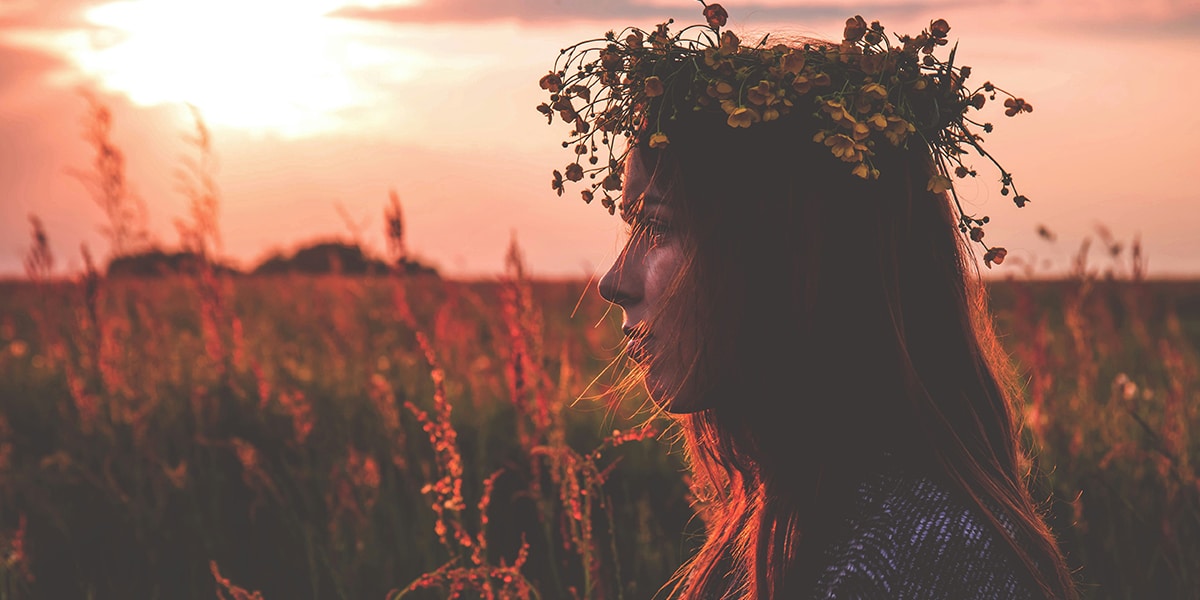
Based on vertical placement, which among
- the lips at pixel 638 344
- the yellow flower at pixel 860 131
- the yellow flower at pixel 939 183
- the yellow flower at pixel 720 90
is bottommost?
the lips at pixel 638 344

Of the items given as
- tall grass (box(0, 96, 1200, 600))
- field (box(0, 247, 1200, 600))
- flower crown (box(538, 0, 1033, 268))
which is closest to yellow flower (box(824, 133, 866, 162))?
flower crown (box(538, 0, 1033, 268))

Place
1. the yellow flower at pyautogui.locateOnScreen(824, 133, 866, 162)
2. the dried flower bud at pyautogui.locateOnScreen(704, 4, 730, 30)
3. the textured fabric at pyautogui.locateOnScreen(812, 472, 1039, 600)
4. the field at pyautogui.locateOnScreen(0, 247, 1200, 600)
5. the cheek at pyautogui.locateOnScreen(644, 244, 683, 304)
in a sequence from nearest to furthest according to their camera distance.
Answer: the textured fabric at pyautogui.locateOnScreen(812, 472, 1039, 600) < the yellow flower at pyautogui.locateOnScreen(824, 133, 866, 162) < the cheek at pyautogui.locateOnScreen(644, 244, 683, 304) < the dried flower bud at pyautogui.locateOnScreen(704, 4, 730, 30) < the field at pyautogui.locateOnScreen(0, 247, 1200, 600)

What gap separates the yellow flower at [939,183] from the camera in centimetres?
151

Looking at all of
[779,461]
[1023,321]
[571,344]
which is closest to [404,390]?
[571,344]

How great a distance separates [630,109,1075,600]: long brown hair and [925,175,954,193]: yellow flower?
0.04 meters

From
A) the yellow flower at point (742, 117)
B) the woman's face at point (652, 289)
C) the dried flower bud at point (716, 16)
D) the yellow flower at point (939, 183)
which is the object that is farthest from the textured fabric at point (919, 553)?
the dried flower bud at point (716, 16)

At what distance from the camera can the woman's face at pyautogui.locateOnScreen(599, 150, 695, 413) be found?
158 centimetres

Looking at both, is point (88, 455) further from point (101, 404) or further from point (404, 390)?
point (404, 390)

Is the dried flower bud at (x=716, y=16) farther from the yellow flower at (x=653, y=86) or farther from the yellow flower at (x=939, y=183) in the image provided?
the yellow flower at (x=939, y=183)

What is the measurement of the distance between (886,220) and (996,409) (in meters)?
0.37

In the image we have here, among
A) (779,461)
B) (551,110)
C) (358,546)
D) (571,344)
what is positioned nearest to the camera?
(779,461)

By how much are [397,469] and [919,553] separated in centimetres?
323

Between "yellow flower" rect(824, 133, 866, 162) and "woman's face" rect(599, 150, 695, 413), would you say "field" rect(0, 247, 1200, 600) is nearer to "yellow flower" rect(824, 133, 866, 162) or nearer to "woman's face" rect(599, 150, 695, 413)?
"woman's face" rect(599, 150, 695, 413)

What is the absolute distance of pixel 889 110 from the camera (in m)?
1.58
